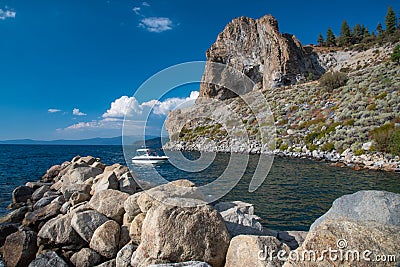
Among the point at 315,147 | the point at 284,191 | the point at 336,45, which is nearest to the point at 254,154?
the point at 315,147

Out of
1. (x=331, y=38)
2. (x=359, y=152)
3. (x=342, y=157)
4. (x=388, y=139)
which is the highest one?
(x=331, y=38)

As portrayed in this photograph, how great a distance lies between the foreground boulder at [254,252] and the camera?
14.3 feet

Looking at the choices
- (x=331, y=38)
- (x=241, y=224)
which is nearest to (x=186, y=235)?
(x=241, y=224)

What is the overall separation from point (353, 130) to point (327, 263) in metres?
28.4

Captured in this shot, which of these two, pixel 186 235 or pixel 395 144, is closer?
pixel 186 235

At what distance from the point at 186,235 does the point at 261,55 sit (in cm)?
10141

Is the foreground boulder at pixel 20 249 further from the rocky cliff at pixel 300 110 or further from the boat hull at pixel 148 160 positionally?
the boat hull at pixel 148 160

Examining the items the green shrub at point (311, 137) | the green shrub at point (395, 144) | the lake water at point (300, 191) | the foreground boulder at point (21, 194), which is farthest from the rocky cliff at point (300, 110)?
the foreground boulder at point (21, 194)

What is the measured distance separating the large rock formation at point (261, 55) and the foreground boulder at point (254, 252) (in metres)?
74.8

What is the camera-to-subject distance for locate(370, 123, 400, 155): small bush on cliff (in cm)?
2054

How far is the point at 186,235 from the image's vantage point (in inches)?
204

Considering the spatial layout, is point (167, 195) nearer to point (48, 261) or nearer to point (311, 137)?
point (48, 261)

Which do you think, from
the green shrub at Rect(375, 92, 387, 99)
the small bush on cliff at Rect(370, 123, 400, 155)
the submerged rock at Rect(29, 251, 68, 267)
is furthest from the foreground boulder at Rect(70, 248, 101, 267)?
the green shrub at Rect(375, 92, 387, 99)

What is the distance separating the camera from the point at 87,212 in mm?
7367
